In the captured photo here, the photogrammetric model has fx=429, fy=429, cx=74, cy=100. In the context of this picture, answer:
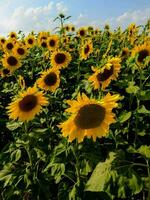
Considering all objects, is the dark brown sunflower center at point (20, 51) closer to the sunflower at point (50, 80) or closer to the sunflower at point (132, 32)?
the sunflower at point (132, 32)

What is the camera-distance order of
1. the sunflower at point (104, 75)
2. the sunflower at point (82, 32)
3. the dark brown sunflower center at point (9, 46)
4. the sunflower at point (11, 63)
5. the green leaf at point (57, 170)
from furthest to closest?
the sunflower at point (82, 32) < the dark brown sunflower center at point (9, 46) < the sunflower at point (11, 63) < the sunflower at point (104, 75) < the green leaf at point (57, 170)

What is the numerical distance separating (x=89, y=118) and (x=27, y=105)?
1276mm

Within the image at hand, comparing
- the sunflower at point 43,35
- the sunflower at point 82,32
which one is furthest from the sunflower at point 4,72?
the sunflower at point 82,32

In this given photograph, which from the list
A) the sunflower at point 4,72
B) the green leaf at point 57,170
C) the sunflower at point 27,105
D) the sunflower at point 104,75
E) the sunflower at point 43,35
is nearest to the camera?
the green leaf at point 57,170

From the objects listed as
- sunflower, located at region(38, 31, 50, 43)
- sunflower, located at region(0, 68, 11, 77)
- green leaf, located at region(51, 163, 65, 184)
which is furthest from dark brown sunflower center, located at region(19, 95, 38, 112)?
sunflower, located at region(38, 31, 50, 43)

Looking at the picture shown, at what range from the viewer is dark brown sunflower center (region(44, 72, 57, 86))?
20.4ft

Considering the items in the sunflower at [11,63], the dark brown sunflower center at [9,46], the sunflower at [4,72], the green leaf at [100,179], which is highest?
the dark brown sunflower center at [9,46]

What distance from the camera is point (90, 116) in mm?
3535

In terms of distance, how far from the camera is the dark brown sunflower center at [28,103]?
15.1 feet

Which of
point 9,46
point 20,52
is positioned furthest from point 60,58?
point 9,46

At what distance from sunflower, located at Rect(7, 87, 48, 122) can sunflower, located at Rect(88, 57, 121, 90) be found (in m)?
0.73

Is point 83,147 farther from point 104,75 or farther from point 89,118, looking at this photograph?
point 104,75

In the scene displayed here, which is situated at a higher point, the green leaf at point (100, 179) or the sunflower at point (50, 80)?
the sunflower at point (50, 80)

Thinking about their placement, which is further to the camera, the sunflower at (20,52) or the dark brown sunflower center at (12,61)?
the sunflower at (20,52)
